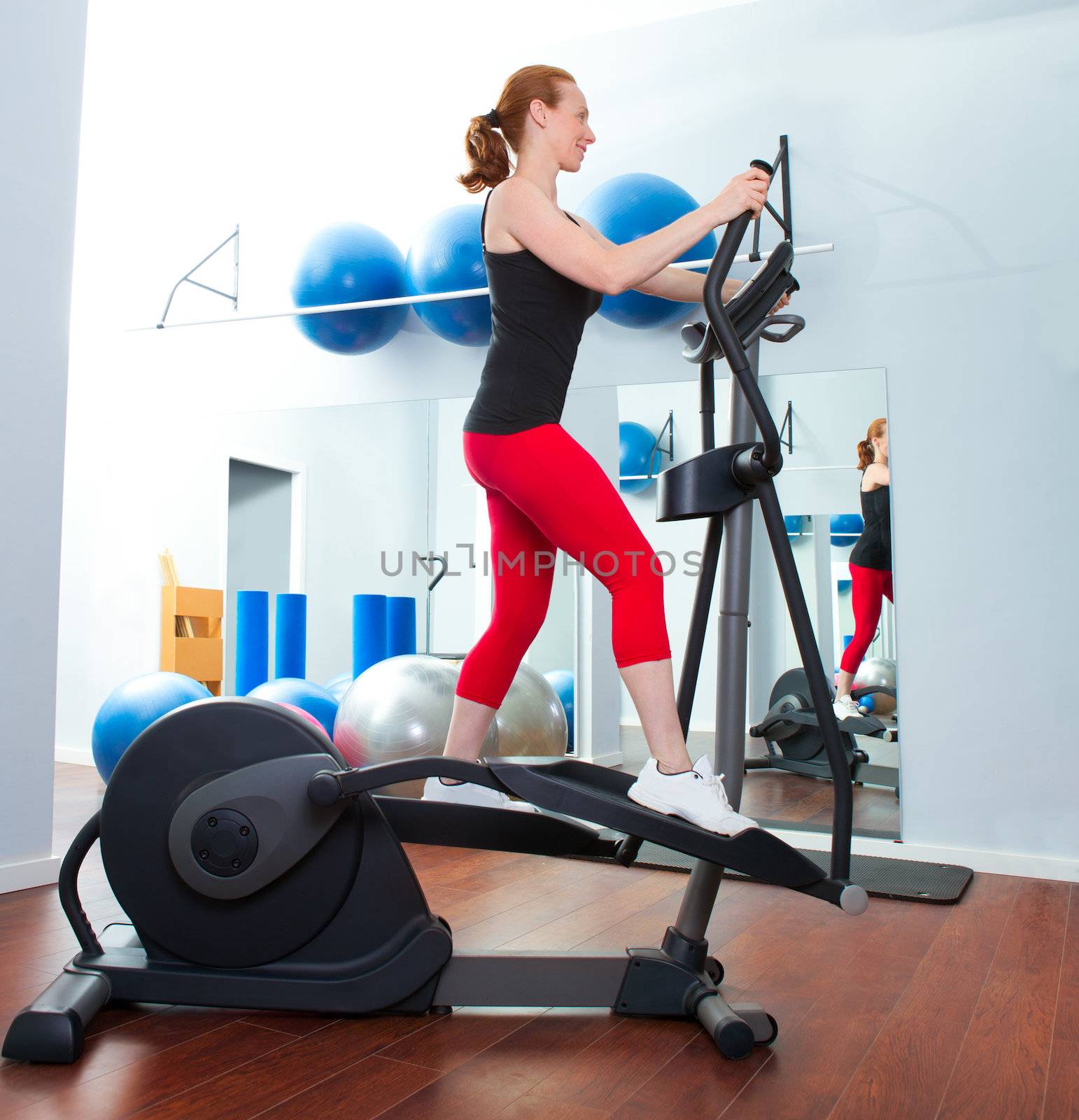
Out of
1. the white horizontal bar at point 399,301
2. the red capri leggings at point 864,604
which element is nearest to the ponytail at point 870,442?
the red capri leggings at point 864,604

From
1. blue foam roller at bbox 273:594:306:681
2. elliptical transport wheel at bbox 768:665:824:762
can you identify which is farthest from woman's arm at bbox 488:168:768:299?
blue foam roller at bbox 273:594:306:681

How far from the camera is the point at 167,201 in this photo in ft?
13.9

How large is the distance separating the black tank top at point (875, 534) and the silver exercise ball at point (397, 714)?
1223 millimetres

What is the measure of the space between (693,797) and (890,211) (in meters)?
2.19

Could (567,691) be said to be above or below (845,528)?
below

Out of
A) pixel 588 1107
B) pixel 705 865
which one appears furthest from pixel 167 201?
pixel 588 1107

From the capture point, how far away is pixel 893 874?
256 cm

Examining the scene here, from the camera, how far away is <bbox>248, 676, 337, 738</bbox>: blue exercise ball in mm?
3332

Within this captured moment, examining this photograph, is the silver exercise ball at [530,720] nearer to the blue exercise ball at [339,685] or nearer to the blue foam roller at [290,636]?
the blue exercise ball at [339,685]

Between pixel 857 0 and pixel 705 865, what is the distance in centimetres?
271

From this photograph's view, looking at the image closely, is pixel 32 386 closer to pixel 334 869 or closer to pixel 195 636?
Result: pixel 334 869

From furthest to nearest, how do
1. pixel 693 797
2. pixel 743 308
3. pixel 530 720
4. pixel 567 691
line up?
pixel 567 691, pixel 530 720, pixel 743 308, pixel 693 797

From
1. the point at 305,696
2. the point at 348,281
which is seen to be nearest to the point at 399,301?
the point at 348,281

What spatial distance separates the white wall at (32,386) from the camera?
239 centimetres
